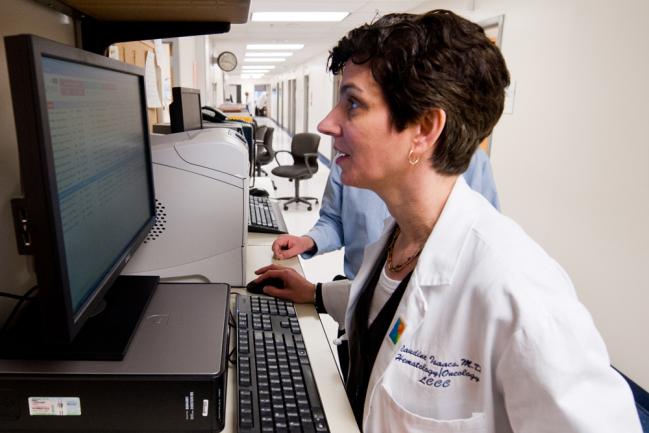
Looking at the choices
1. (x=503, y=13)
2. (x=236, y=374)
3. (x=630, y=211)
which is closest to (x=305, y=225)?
(x=503, y=13)

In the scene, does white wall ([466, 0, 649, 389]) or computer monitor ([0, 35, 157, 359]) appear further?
white wall ([466, 0, 649, 389])

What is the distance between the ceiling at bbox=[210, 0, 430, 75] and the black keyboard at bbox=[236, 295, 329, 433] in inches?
89.8

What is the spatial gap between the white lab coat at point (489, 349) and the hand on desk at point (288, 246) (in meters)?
0.69

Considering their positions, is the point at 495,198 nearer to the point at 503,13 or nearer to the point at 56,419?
the point at 56,419

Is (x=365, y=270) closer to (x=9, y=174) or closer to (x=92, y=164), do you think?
(x=92, y=164)

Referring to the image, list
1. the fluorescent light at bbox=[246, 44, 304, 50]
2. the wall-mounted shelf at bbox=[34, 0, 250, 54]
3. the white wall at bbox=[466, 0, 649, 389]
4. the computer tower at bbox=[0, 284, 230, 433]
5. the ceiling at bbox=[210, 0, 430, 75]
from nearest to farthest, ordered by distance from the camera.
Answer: the computer tower at bbox=[0, 284, 230, 433]
the wall-mounted shelf at bbox=[34, 0, 250, 54]
the white wall at bbox=[466, 0, 649, 389]
the ceiling at bbox=[210, 0, 430, 75]
the fluorescent light at bbox=[246, 44, 304, 50]

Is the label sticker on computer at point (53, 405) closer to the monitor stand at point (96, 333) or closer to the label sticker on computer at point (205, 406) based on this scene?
the monitor stand at point (96, 333)

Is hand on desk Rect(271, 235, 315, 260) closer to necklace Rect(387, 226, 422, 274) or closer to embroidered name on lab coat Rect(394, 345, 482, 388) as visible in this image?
necklace Rect(387, 226, 422, 274)

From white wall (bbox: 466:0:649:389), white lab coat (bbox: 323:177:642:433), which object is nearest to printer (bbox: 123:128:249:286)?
white lab coat (bbox: 323:177:642:433)

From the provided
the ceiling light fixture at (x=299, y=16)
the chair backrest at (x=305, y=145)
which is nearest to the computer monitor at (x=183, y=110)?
the chair backrest at (x=305, y=145)

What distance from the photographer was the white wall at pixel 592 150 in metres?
2.22

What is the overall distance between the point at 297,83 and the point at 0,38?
1514 centimetres

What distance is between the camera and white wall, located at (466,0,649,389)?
2223 mm

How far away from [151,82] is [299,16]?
377 cm
